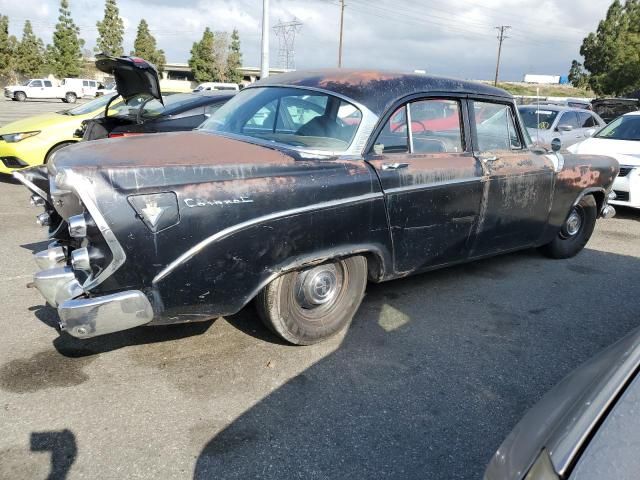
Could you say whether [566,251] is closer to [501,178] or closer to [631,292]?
[631,292]

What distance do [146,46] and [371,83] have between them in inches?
2487

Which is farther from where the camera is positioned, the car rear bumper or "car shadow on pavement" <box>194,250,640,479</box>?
the car rear bumper

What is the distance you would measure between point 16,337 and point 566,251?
5141mm

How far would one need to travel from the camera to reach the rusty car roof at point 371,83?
3539 mm

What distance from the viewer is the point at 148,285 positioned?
2.63 m

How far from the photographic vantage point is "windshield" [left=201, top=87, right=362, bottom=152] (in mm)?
3438

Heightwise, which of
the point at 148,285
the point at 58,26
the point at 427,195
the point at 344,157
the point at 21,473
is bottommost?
the point at 21,473

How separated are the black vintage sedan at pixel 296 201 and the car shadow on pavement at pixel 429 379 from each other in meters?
0.41

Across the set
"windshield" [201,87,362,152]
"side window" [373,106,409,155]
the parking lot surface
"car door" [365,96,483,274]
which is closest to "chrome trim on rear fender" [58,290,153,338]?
the parking lot surface

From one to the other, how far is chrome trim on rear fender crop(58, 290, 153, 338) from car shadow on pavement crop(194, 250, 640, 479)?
0.74 meters

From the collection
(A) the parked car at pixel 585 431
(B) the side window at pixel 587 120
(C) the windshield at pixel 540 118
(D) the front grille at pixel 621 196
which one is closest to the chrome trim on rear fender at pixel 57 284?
(A) the parked car at pixel 585 431

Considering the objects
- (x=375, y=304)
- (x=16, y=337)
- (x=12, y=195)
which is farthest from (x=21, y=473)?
(x=12, y=195)

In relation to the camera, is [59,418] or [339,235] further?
[339,235]

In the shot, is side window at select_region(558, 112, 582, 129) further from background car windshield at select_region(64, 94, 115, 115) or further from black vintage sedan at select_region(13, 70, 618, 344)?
background car windshield at select_region(64, 94, 115, 115)
